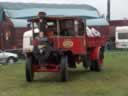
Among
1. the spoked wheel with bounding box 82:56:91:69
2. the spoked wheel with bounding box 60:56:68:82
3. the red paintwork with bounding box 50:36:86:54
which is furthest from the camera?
the spoked wheel with bounding box 82:56:91:69

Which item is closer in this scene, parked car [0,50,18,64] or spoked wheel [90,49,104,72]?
spoked wheel [90,49,104,72]

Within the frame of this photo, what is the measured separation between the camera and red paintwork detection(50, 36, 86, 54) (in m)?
21.4

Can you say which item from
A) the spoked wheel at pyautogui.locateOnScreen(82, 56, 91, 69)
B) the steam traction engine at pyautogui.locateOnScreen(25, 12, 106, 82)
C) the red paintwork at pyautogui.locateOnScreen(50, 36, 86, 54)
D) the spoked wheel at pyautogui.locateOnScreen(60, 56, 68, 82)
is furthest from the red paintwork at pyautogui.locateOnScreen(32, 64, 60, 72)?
the spoked wheel at pyautogui.locateOnScreen(82, 56, 91, 69)

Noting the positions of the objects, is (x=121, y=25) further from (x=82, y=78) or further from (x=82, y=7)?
(x=82, y=78)

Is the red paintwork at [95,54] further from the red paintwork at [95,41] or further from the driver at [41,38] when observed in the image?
the driver at [41,38]

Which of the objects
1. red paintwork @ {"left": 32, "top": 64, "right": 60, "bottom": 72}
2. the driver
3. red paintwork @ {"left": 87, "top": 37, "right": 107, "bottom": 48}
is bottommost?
red paintwork @ {"left": 32, "top": 64, "right": 60, "bottom": 72}

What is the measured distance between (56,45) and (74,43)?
0.80 meters

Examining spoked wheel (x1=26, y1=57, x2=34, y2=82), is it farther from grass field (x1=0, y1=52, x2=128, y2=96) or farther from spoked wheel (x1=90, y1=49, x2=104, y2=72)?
spoked wheel (x1=90, y1=49, x2=104, y2=72)

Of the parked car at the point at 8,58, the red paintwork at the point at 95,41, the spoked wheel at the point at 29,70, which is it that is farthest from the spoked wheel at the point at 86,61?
the parked car at the point at 8,58

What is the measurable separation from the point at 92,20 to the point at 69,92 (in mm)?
38897

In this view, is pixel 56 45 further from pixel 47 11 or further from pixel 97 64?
pixel 47 11

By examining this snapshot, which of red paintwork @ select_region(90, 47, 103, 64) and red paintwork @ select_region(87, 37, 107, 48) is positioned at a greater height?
red paintwork @ select_region(87, 37, 107, 48)

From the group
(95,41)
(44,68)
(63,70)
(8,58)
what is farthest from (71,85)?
(8,58)

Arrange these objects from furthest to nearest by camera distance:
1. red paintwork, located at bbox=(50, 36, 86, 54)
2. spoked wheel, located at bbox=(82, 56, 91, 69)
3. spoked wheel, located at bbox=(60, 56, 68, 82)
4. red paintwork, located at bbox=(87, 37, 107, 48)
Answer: red paintwork, located at bbox=(87, 37, 107, 48) → spoked wheel, located at bbox=(82, 56, 91, 69) → red paintwork, located at bbox=(50, 36, 86, 54) → spoked wheel, located at bbox=(60, 56, 68, 82)
